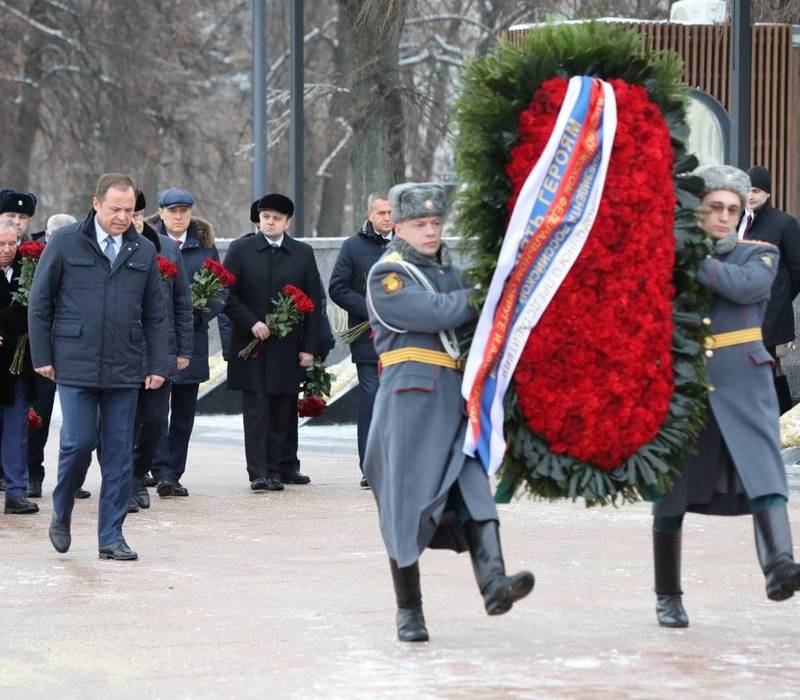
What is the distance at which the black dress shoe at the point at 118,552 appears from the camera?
9.88m

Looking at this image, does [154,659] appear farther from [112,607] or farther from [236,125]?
[236,125]

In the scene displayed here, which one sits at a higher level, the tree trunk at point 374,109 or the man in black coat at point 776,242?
the tree trunk at point 374,109

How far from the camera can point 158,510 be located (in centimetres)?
1215

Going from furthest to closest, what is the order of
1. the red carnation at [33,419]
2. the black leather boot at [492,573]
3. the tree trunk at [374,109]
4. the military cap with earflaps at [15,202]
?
the tree trunk at [374,109], the military cap with earflaps at [15,202], the red carnation at [33,419], the black leather boot at [492,573]

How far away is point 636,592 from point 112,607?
226cm

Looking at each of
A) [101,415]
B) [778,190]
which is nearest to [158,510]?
[101,415]

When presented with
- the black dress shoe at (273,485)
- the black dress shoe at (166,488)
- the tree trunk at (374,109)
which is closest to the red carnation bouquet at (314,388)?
the black dress shoe at (273,485)

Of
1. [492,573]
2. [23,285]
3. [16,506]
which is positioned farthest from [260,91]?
[492,573]

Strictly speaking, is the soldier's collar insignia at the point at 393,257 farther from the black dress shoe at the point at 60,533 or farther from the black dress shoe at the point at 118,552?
the black dress shoe at the point at 60,533

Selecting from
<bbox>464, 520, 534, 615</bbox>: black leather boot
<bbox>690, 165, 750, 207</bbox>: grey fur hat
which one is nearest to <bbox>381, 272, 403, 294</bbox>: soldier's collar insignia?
<bbox>464, 520, 534, 615</bbox>: black leather boot

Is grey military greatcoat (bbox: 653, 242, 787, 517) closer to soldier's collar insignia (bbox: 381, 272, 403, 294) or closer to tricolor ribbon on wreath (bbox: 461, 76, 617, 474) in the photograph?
tricolor ribbon on wreath (bbox: 461, 76, 617, 474)

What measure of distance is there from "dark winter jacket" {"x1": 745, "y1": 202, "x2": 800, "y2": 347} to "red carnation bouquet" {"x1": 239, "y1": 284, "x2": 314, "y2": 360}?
9.88 ft

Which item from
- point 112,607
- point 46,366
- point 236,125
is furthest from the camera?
point 236,125

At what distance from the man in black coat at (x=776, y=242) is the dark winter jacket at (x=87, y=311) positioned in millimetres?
5112
